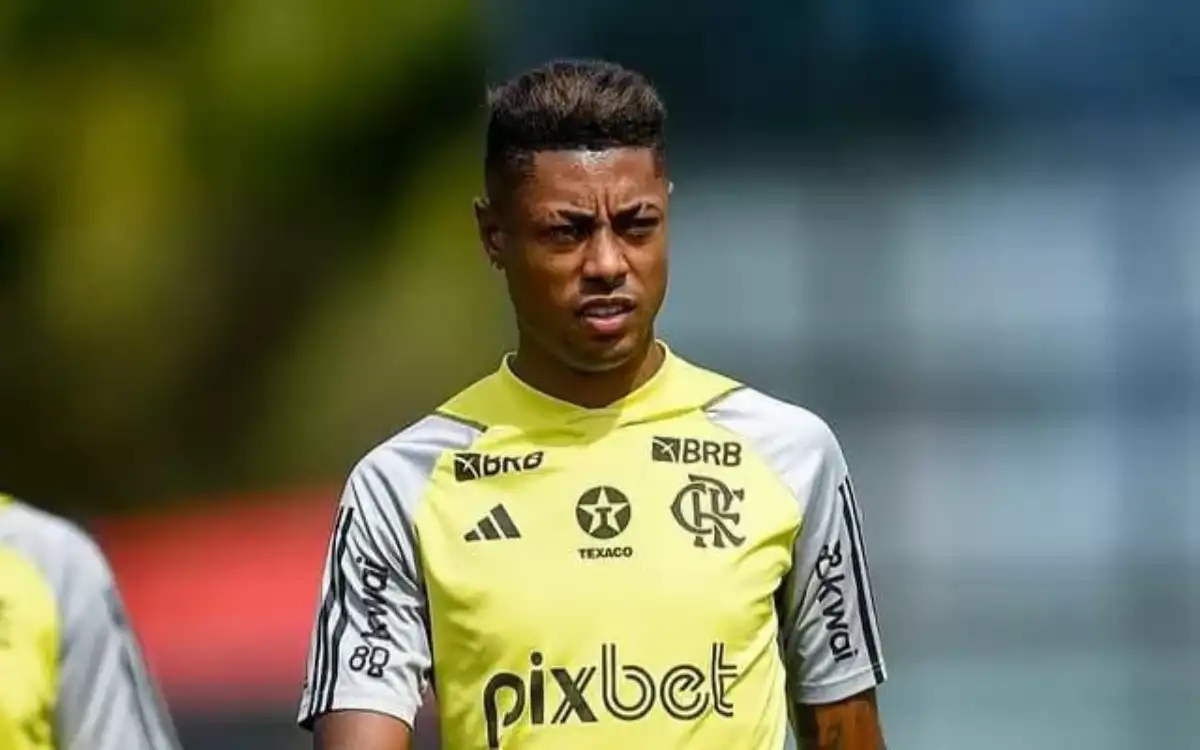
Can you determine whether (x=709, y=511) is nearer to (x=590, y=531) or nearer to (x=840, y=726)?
(x=590, y=531)

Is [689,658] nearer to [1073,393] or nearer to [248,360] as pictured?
[1073,393]

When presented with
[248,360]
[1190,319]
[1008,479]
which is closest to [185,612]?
[248,360]

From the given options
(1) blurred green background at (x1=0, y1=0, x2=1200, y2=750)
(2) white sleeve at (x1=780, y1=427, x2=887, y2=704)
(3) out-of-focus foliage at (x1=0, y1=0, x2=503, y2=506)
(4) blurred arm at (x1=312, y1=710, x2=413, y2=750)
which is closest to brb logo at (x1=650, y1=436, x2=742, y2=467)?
(2) white sleeve at (x1=780, y1=427, x2=887, y2=704)

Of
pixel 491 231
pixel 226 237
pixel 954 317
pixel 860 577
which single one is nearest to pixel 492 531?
pixel 491 231

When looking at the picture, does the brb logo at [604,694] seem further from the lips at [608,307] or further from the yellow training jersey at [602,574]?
the lips at [608,307]

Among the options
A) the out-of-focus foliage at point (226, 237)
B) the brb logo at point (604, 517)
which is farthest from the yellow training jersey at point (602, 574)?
the out-of-focus foliage at point (226, 237)

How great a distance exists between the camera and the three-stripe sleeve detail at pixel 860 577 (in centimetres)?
467

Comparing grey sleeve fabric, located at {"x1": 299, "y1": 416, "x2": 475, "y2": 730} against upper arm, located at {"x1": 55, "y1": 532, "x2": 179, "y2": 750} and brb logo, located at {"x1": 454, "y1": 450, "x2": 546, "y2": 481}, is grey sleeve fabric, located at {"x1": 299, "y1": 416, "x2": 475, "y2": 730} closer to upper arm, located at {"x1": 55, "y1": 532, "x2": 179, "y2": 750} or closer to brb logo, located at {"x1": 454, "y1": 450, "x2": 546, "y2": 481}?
brb logo, located at {"x1": 454, "y1": 450, "x2": 546, "y2": 481}

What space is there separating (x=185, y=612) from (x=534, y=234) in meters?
9.45

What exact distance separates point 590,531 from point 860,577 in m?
0.44

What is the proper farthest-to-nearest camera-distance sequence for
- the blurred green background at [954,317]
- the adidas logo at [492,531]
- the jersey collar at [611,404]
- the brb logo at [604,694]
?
the blurred green background at [954,317] < the jersey collar at [611,404] < the adidas logo at [492,531] < the brb logo at [604,694]

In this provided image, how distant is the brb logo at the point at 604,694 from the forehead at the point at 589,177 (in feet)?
2.08

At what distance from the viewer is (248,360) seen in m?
14.5

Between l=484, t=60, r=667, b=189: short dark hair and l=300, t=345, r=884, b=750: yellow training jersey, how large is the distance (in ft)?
1.15
